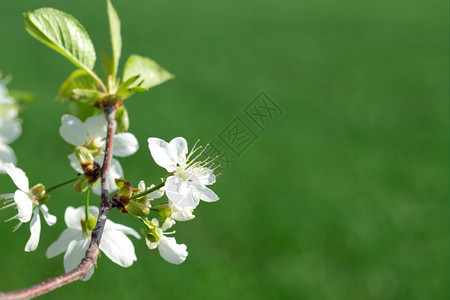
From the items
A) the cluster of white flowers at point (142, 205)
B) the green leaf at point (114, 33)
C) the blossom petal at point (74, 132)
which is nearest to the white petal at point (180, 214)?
the cluster of white flowers at point (142, 205)

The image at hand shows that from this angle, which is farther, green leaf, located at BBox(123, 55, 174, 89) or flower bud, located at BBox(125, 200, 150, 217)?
green leaf, located at BBox(123, 55, 174, 89)

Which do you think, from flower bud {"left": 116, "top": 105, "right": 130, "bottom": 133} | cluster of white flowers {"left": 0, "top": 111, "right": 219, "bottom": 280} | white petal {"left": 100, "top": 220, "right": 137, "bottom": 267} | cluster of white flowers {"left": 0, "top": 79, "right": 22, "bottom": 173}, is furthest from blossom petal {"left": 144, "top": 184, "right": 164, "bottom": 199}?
cluster of white flowers {"left": 0, "top": 79, "right": 22, "bottom": 173}

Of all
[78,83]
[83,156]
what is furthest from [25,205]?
[78,83]

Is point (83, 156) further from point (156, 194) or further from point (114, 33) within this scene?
point (114, 33)

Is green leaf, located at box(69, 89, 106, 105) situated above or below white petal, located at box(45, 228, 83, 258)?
above

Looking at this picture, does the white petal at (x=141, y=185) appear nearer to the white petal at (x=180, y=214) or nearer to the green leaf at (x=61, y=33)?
the white petal at (x=180, y=214)

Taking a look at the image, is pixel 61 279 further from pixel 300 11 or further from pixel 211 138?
pixel 300 11

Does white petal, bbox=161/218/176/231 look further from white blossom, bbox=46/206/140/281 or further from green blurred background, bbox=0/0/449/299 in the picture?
green blurred background, bbox=0/0/449/299
